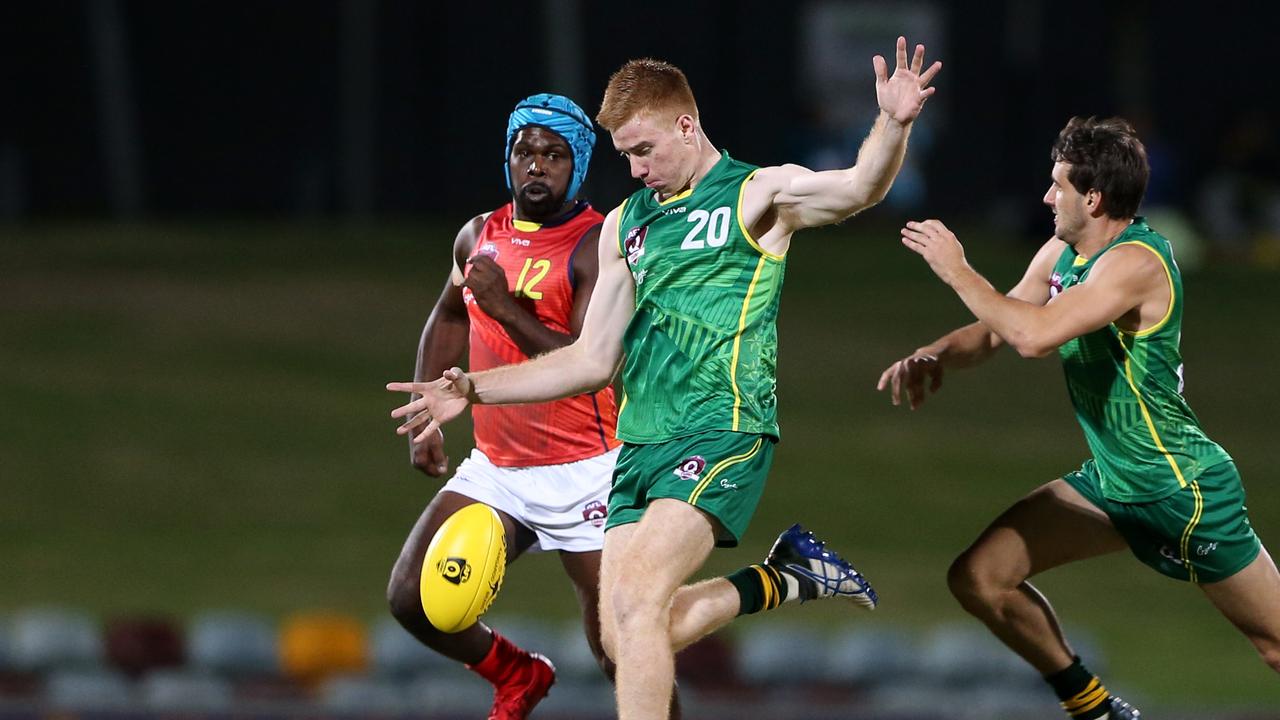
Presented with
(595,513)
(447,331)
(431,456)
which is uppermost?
(447,331)

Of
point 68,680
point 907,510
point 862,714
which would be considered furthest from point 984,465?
point 68,680

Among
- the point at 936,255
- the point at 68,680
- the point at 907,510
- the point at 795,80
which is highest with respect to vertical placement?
the point at 936,255

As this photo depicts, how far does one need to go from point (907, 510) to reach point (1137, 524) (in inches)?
852

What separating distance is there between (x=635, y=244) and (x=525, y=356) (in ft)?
2.70

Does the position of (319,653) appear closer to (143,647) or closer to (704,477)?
(143,647)

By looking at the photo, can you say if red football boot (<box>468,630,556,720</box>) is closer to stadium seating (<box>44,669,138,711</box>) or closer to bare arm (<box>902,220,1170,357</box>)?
bare arm (<box>902,220,1170,357</box>)

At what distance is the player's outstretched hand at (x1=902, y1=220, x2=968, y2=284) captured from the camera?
6.78 metres

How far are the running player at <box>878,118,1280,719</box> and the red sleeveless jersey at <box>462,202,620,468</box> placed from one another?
48.6 inches

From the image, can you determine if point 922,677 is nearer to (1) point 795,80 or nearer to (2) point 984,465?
(2) point 984,465

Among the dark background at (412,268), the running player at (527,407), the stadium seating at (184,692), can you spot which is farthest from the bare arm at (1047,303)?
the dark background at (412,268)

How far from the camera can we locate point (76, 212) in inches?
1314

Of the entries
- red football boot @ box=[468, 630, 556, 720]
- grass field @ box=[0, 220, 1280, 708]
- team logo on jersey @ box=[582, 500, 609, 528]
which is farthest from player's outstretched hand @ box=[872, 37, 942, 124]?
grass field @ box=[0, 220, 1280, 708]

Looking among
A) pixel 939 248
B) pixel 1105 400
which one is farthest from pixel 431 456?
pixel 1105 400

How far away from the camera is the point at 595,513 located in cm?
795
